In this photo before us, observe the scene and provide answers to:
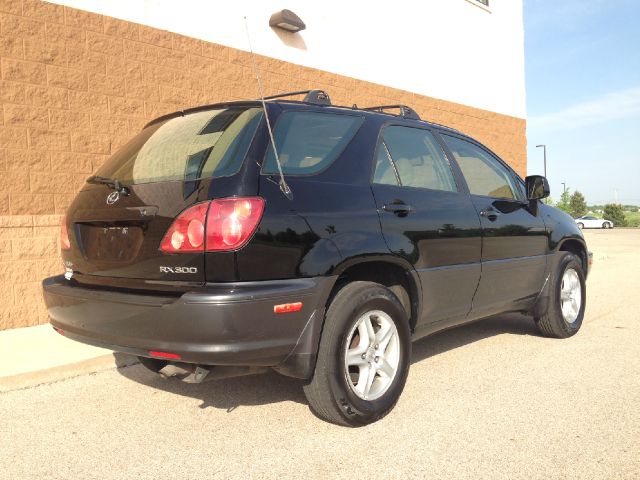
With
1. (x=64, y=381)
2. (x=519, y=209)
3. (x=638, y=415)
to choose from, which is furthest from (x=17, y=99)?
(x=638, y=415)

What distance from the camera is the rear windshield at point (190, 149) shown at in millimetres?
3182

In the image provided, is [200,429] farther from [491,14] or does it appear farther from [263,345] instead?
[491,14]

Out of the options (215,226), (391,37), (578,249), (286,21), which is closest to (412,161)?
(215,226)

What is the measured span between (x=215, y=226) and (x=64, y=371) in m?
2.47

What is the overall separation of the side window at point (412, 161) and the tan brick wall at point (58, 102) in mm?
4075

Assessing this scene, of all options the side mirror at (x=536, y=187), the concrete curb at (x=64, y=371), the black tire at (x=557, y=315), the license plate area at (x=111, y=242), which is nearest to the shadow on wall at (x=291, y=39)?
the side mirror at (x=536, y=187)

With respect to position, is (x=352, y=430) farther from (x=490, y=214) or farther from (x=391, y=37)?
(x=391, y=37)

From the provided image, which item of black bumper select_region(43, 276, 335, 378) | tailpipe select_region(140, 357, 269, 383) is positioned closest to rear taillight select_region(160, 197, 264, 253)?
black bumper select_region(43, 276, 335, 378)

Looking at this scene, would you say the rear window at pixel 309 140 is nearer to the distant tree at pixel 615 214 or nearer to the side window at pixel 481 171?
the side window at pixel 481 171

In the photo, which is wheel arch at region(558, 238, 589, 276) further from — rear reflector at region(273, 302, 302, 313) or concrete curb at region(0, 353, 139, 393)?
concrete curb at region(0, 353, 139, 393)

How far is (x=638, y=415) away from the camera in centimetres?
355

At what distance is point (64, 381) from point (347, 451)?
2.51 meters

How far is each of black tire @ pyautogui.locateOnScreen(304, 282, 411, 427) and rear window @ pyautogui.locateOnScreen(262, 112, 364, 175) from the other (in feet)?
2.37

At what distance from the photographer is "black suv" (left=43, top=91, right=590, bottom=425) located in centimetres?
293
